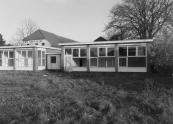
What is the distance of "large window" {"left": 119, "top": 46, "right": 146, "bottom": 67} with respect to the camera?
15.7 meters

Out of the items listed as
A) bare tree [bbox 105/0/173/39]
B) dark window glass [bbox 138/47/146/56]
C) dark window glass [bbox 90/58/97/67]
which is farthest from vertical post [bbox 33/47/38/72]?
bare tree [bbox 105/0/173/39]

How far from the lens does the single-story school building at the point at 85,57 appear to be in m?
15.8

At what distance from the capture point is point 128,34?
2720 cm

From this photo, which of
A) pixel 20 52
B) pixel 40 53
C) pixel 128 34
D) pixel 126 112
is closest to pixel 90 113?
pixel 126 112

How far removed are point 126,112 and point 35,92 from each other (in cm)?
457

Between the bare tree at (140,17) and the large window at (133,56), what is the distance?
11390 mm

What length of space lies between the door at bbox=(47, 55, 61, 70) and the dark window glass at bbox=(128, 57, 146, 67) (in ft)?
30.3

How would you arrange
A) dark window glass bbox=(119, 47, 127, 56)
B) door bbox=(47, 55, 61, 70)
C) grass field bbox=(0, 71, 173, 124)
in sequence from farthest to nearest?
door bbox=(47, 55, 61, 70)
dark window glass bbox=(119, 47, 127, 56)
grass field bbox=(0, 71, 173, 124)

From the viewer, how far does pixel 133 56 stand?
1576cm

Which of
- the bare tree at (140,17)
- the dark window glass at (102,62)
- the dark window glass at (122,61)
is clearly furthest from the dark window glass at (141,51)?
the bare tree at (140,17)

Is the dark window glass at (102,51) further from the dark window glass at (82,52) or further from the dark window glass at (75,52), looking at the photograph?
the dark window glass at (75,52)

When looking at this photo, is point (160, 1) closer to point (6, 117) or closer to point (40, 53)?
point (40, 53)

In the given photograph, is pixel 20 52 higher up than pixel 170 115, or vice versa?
pixel 20 52

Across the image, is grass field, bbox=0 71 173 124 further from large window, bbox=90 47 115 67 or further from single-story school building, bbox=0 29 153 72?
large window, bbox=90 47 115 67
